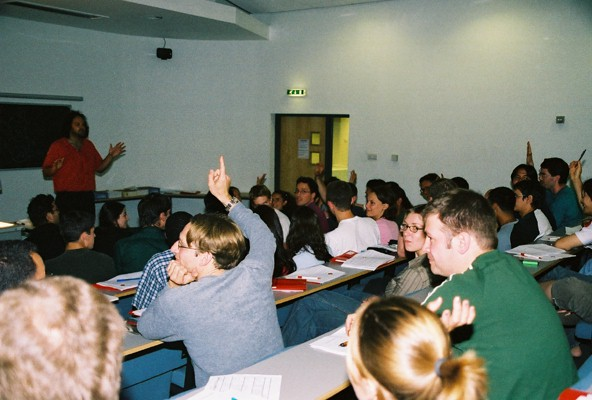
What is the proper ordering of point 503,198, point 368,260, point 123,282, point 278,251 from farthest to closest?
point 503,198 < point 368,260 < point 278,251 < point 123,282

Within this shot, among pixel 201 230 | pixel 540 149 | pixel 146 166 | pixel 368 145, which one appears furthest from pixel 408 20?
pixel 201 230

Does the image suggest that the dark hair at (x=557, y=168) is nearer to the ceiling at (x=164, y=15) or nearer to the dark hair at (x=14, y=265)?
the ceiling at (x=164, y=15)

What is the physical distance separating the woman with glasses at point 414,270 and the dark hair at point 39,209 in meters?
3.39

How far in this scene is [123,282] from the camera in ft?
12.0

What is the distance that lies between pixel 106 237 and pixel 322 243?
5.89 ft

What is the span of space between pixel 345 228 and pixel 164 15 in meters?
4.38

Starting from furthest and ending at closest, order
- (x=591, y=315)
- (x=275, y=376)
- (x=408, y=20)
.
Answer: (x=408, y=20) → (x=591, y=315) → (x=275, y=376)

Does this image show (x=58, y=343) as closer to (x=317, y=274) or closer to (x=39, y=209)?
(x=317, y=274)

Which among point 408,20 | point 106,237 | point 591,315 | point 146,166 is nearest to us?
point 591,315

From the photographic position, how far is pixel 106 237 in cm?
468

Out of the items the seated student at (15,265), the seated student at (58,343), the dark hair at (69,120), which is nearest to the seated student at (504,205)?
the seated student at (15,265)

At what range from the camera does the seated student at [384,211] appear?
520cm

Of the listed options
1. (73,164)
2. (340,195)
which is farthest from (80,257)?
(73,164)

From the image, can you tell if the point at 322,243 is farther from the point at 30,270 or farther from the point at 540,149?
the point at 540,149
